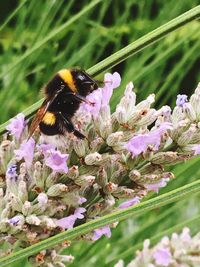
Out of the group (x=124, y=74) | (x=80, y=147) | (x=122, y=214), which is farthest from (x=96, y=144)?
(x=124, y=74)

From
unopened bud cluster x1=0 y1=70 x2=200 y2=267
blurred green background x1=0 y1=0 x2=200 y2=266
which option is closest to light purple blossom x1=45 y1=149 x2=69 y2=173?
unopened bud cluster x1=0 y1=70 x2=200 y2=267

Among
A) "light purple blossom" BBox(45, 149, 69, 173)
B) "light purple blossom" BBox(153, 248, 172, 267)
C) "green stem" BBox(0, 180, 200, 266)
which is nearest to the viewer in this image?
"green stem" BBox(0, 180, 200, 266)

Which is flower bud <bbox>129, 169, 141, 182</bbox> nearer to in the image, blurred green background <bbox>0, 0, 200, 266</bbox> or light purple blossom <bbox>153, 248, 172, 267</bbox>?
light purple blossom <bbox>153, 248, 172, 267</bbox>

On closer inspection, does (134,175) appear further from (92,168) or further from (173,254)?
(173,254)

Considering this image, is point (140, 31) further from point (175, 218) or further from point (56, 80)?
point (56, 80)

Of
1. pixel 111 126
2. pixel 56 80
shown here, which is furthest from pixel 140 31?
pixel 111 126
